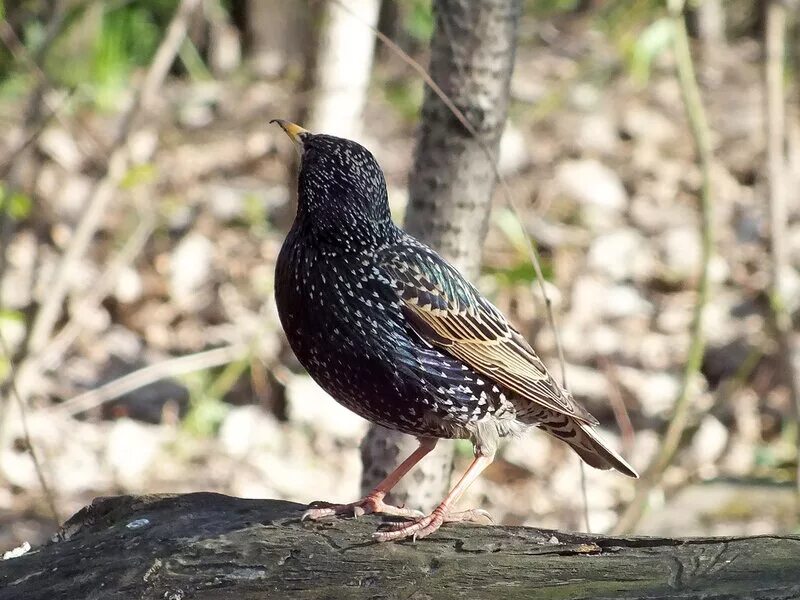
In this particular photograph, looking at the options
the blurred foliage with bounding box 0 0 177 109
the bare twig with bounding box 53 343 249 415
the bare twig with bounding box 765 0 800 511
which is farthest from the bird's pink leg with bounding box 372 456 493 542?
the blurred foliage with bounding box 0 0 177 109

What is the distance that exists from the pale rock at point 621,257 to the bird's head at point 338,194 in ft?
15.2

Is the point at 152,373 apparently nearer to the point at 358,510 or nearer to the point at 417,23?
the point at 358,510

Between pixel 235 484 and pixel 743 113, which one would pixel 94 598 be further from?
pixel 743 113

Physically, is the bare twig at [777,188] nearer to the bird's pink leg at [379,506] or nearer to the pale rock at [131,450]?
the bird's pink leg at [379,506]

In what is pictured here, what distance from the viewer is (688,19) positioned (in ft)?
38.5

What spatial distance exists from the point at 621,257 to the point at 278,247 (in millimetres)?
2463

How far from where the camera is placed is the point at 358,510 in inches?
129

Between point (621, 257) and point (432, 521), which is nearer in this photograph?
point (432, 521)

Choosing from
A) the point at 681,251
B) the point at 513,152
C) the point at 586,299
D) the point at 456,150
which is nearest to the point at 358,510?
the point at 456,150

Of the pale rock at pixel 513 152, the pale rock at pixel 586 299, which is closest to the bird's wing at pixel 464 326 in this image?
the pale rock at pixel 586 299

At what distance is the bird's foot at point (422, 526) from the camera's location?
9.86 feet

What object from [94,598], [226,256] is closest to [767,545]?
[94,598]

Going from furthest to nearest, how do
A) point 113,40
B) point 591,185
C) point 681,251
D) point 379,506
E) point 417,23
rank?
point 417,23 < point 113,40 < point 591,185 < point 681,251 < point 379,506

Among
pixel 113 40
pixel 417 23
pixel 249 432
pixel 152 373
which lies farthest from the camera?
pixel 417 23
